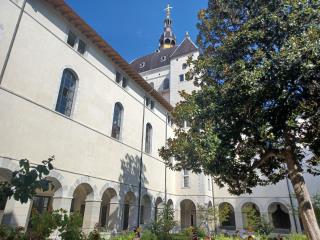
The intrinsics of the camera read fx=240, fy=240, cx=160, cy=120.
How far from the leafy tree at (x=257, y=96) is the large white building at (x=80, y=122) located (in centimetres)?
573

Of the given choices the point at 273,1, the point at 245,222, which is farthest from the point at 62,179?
the point at 245,222

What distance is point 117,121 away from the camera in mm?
18125

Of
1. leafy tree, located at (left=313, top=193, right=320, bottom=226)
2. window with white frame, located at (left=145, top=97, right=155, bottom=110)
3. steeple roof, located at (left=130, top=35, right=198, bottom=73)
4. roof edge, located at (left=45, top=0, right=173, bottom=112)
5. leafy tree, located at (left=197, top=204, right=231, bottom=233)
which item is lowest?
leafy tree, located at (left=197, top=204, right=231, bottom=233)

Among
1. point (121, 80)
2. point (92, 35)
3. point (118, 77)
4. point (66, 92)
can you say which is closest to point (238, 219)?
point (121, 80)

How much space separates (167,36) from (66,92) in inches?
1425

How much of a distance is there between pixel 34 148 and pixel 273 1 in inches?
477

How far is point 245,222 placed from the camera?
2559 cm

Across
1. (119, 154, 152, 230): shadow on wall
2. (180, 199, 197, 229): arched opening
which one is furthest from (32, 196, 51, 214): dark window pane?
(180, 199, 197, 229): arched opening

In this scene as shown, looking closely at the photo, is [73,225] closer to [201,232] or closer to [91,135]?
Answer: [91,135]

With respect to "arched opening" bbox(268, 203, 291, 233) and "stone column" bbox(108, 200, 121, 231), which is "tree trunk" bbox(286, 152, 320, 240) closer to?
"stone column" bbox(108, 200, 121, 231)

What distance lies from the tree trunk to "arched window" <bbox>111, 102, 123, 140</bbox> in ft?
37.8

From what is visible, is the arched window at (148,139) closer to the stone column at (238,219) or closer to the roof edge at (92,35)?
the roof edge at (92,35)

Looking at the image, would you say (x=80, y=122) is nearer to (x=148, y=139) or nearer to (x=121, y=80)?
(x=121, y=80)

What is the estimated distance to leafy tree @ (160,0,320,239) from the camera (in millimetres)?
8570
